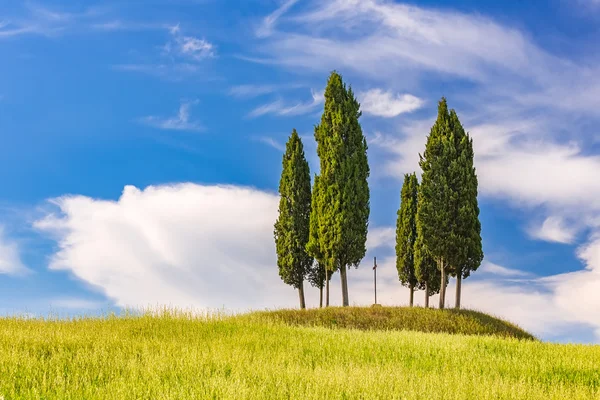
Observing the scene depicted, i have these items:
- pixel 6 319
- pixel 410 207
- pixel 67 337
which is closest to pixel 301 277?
pixel 410 207

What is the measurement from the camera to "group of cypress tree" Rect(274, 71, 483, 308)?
95.2 feet

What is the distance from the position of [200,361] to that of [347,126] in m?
23.7

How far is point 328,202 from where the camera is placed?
3002cm

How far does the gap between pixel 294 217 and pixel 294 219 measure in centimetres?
14

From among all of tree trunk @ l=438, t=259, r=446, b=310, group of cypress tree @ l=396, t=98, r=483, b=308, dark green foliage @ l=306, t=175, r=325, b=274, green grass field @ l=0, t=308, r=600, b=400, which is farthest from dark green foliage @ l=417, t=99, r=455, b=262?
green grass field @ l=0, t=308, r=600, b=400

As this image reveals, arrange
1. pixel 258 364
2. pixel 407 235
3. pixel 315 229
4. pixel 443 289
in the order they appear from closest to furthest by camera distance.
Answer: pixel 258 364
pixel 443 289
pixel 315 229
pixel 407 235

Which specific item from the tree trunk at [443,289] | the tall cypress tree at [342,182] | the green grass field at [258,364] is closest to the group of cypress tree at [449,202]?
the tree trunk at [443,289]

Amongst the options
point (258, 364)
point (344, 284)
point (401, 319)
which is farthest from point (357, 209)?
point (258, 364)

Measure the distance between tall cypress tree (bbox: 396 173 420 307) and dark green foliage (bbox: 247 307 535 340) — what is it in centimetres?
931

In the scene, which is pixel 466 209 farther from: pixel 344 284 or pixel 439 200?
pixel 344 284

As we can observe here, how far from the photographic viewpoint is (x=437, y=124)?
3075 centimetres

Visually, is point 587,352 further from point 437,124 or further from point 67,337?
point 437,124

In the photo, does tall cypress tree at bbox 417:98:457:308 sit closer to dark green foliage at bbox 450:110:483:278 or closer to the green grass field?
dark green foliage at bbox 450:110:483:278

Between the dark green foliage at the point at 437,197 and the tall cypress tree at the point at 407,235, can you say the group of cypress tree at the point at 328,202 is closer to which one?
the dark green foliage at the point at 437,197
